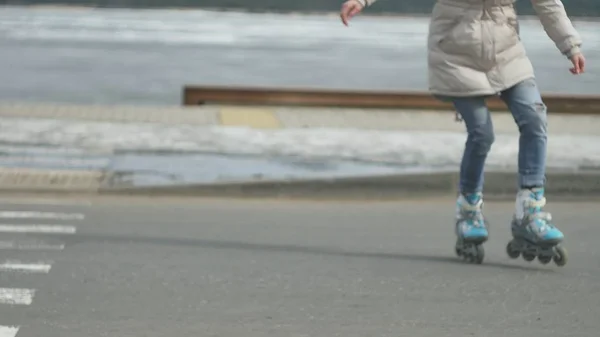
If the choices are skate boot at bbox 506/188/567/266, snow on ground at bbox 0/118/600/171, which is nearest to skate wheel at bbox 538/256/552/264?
skate boot at bbox 506/188/567/266

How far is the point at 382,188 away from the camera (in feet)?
36.8

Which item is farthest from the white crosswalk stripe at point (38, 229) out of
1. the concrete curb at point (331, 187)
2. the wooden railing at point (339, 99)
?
the wooden railing at point (339, 99)

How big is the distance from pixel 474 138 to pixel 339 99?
33.4ft

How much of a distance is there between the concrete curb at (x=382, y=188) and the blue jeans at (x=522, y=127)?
3225 millimetres

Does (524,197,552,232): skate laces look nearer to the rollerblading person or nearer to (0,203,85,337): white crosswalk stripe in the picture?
the rollerblading person

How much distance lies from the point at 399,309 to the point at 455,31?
1.73 m

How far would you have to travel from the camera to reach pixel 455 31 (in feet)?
25.4

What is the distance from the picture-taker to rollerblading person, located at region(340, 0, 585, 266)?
7.69 m

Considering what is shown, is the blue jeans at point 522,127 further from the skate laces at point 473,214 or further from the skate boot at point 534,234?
the skate laces at point 473,214

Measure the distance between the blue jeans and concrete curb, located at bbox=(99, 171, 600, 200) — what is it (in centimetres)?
322

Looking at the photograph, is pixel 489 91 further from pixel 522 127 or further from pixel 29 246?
pixel 29 246

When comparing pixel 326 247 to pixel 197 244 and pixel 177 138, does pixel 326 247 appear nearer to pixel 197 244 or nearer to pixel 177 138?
pixel 197 244

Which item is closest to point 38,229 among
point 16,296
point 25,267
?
point 25,267

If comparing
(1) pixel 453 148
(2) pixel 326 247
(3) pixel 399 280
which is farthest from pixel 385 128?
(3) pixel 399 280
